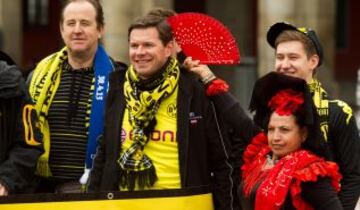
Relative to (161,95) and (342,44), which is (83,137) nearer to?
(161,95)

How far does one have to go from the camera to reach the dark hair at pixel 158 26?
216 inches

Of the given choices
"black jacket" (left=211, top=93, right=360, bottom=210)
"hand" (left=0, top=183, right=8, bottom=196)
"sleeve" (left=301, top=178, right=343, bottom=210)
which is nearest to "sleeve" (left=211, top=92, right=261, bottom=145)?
"black jacket" (left=211, top=93, right=360, bottom=210)

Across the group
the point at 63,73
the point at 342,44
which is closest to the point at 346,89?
the point at 342,44

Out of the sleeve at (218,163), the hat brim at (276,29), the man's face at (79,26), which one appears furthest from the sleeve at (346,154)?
the man's face at (79,26)

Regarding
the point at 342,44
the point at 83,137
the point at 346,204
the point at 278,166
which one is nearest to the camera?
the point at 278,166

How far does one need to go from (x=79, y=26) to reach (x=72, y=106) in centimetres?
46

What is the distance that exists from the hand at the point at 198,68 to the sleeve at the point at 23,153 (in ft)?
2.88

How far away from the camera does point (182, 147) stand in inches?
215

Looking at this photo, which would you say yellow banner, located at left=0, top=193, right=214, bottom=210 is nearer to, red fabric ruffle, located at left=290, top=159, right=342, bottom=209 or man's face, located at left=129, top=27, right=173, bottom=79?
man's face, located at left=129, top=27, right=173, bottom=79

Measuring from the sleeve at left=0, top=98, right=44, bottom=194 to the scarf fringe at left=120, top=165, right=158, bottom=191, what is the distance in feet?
1.59

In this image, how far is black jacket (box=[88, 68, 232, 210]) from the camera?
5.49 m

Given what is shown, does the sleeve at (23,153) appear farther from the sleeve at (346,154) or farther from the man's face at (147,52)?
the sleeve at (346,154)

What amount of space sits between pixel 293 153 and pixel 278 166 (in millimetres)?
101

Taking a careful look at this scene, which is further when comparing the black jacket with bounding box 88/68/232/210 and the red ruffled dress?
the black jacket with bounding box 88/68/232/210
